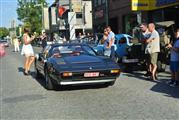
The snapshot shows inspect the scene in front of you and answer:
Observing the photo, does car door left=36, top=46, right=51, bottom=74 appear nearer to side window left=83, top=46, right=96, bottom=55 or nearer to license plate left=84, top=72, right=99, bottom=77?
side window left=83, top=46, right=96, bottom=55

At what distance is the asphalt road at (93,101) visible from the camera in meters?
8.16

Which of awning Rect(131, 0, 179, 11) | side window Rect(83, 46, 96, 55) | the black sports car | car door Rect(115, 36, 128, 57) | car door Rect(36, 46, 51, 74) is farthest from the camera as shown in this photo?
awning Rect(131, 0, 179, 11)

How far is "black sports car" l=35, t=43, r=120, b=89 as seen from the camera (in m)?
11.1

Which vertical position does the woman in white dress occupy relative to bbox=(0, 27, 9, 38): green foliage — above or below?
above

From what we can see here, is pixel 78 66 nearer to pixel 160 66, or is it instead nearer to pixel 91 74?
pixel 91 74

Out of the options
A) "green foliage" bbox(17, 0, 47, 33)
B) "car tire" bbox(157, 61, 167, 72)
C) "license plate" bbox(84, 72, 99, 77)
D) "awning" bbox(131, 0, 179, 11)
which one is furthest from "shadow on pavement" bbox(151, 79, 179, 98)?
"green foliage" bbox(17, 0, 47, 33)

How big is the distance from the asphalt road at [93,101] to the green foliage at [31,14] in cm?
Answer: 6708

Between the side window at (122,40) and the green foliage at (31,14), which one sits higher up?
the green foliage at (31,14)

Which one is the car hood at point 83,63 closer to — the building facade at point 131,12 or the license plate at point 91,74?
the license plate at point 91,74

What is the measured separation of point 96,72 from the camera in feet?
37.1

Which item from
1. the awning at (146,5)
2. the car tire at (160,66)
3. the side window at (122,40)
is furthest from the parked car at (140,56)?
the awning at (146,5)

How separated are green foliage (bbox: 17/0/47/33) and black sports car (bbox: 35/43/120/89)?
219 feet

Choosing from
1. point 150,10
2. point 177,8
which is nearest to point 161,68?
point 177,8

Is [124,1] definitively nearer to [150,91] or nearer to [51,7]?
[150,91]
